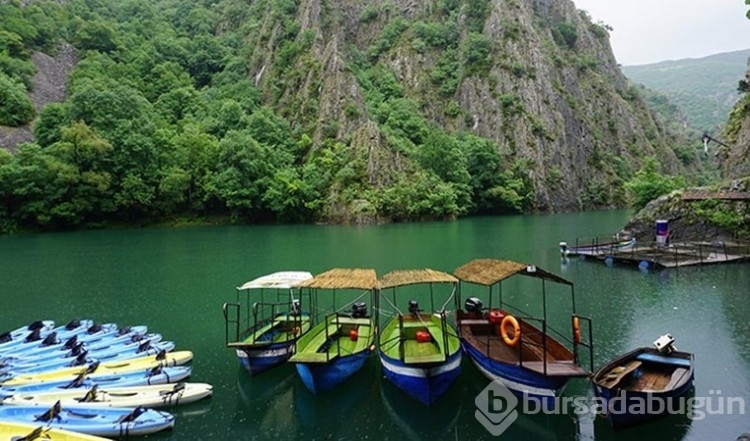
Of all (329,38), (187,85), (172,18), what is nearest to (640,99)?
(329,38)

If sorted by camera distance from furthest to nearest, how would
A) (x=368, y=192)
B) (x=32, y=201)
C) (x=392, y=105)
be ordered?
(x=392, y=105) → (x=368, y=192) → (x=32, y=201)

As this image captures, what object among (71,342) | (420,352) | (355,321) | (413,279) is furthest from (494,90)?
(71,342)

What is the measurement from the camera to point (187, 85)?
349 feet

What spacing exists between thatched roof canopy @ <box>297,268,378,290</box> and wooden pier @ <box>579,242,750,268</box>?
26.7m

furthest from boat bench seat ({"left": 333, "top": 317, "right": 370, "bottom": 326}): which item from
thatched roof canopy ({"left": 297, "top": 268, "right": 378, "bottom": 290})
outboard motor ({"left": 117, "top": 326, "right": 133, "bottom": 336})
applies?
outboard motor ({"left": 117, "top": 326, "right": 133, "bottom": 336})

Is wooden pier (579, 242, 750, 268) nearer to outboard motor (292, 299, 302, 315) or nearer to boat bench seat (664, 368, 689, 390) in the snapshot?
boat bench seat (664, 368, 689, 390)

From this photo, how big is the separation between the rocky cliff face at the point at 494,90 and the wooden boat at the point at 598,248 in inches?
1832

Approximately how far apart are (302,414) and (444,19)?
125564mm

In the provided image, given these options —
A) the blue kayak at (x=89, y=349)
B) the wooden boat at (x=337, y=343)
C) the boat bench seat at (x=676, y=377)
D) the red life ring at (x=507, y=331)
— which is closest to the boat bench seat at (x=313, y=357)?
the wooden boat at (x=337, y=343)

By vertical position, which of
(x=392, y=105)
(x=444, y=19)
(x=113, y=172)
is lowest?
(x=113, y=172)

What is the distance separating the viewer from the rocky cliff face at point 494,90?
9844 cm

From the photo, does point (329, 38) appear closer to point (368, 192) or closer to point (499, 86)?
point (499, 86)

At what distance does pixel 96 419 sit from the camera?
40.9 ft

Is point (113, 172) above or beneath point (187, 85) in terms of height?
beneath
